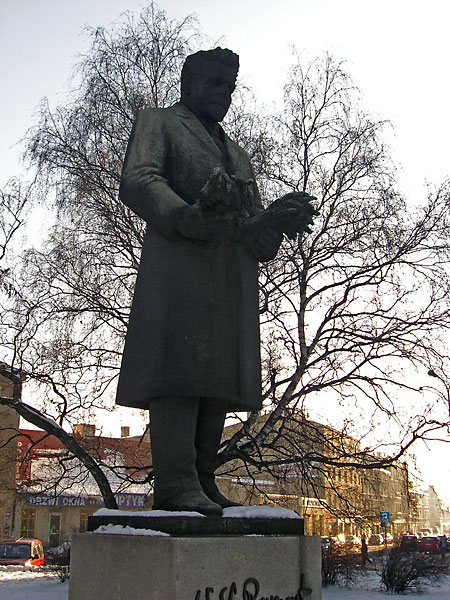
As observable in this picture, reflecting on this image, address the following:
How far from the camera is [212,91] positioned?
3566 millimetres

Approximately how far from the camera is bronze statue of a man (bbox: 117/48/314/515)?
2922 mm

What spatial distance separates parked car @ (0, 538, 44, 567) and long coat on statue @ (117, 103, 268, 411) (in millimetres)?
19196

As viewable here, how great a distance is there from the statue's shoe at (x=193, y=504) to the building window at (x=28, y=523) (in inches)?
1408

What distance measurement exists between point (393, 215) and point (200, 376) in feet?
43.8

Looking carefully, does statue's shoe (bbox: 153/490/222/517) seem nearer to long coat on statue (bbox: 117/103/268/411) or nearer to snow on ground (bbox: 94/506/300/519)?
snow on ground (bbox: 94/506/300/519)

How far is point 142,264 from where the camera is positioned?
3.29 meters

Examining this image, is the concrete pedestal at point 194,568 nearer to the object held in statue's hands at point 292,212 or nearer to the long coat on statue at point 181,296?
the long coat on statue at point 181,296

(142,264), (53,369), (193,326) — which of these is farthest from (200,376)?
(53,369)

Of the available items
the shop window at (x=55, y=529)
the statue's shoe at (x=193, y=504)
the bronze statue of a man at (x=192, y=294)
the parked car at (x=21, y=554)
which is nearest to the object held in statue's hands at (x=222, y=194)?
the bronze statue of a man at (x=192, y=294)

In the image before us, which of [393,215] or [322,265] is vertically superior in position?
[393,215]

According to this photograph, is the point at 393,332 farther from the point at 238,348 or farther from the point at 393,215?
the point at 238,348

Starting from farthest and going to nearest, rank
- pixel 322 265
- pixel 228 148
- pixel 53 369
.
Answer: pixel 322 265 → pixel 53 369 → pixel 228 148

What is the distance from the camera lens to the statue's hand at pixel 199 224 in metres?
2.88

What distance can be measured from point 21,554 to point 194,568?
20.5 m
